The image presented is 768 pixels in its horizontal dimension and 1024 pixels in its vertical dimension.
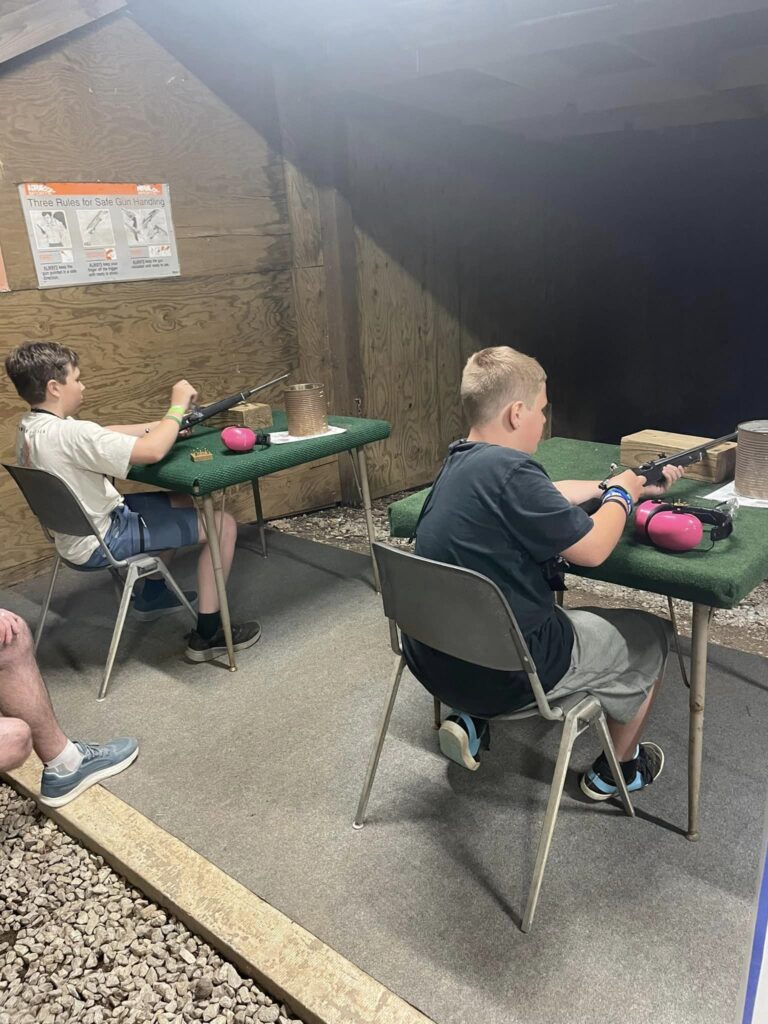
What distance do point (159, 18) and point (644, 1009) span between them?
3.89m

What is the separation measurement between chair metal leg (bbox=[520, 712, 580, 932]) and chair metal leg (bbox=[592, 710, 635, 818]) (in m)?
0.10

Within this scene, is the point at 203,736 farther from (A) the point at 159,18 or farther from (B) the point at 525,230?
(B) the point at 525,230

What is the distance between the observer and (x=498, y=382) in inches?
58.5

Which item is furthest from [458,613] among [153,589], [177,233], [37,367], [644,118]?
[644,118]

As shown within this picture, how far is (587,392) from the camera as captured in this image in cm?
564

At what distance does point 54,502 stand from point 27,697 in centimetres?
66

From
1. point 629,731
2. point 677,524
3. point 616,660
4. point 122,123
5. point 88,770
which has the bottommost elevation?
point 88,770

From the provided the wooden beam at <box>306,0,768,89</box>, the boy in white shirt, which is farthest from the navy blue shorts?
the wooden beam at <box>306,0,768,89</box>

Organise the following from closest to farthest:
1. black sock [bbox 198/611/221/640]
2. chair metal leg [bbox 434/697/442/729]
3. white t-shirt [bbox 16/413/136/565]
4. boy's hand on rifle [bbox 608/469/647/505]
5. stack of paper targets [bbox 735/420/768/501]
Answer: boy's hand on rifle [bbox 608/469/647/505]
stack of paper targets [bbox 735/420/768/501]
chair metal leg [bbox 434/697/442/729]
white t-shirt [bbox 16/413/136/565]
black sock [bbox 198/611/221/640]

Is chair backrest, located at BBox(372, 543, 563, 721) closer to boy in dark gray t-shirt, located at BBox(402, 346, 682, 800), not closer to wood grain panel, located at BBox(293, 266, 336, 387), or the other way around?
boy in dark gray t-shirt, located at BBox(402, 346, 682, 800)

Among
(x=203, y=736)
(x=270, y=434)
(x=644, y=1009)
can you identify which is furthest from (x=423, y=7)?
(x=644, y=1009)

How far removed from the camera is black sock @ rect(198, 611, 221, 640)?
8.55 feet

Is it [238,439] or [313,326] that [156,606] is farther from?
[313,326]

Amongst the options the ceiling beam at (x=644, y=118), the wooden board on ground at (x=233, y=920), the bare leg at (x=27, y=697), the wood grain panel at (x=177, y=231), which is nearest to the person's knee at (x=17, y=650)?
the bare leg at (x=27, y=697)
